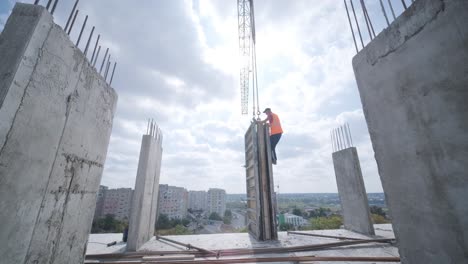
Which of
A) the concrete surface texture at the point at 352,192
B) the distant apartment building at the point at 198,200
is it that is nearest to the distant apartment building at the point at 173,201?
the distant apartment building at the point at 198,200

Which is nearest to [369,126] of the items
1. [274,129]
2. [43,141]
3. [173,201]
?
[43,141]

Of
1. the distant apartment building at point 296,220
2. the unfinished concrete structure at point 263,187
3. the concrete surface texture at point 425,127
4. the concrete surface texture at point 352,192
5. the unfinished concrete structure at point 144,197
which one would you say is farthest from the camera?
the distant apartment building at point 296,220

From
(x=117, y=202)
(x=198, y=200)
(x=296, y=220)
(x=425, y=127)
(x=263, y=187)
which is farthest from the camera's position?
(x=198, y=200)

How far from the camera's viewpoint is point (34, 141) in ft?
6.44

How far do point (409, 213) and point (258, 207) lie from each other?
4632 mm


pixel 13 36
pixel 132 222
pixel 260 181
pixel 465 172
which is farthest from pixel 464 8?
pixel 132 222

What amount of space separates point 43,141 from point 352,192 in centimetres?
876

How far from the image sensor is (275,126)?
24.3 ft

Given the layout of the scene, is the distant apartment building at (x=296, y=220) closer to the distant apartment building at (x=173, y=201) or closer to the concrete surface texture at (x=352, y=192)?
the distant apartment building at (x=173, y=201)

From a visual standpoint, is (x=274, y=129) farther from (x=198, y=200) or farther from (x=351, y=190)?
(x=198, y=200)

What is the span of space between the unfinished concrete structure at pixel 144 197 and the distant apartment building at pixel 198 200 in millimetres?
99590

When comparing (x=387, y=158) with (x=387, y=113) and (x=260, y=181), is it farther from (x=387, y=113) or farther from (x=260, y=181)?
(x=260, y=181)

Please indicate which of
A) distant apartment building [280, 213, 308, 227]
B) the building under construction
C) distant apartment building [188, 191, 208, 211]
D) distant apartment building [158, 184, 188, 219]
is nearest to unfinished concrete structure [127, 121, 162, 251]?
the building under construction

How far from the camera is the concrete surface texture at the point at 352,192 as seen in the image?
21.7 ft
